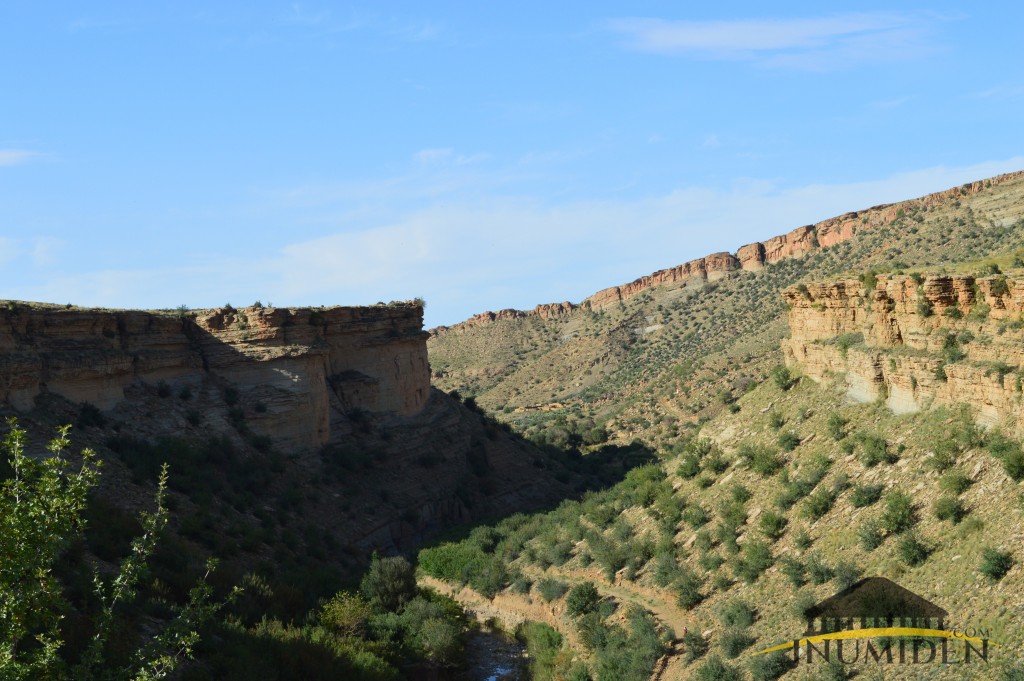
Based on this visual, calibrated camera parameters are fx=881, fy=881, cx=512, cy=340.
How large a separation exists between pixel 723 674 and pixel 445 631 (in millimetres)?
10071

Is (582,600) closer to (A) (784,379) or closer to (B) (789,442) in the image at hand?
(B) (789,442)

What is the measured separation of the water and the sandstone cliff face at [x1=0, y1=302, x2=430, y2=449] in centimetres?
1401

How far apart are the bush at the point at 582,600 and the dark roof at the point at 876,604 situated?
8.32 metres

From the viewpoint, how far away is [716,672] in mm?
18156

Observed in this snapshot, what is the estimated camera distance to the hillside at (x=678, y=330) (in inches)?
2297

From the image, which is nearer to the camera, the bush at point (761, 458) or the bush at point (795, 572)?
the bush at point (795, 572)

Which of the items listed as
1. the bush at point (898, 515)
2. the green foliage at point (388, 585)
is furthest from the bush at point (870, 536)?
the green foliage at point (388, 585)

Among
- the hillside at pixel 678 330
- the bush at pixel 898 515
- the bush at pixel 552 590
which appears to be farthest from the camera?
the hillside at pixel 678 330

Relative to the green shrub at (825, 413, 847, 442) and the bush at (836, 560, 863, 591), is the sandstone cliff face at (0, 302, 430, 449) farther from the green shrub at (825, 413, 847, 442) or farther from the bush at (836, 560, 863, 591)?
the bush at (836, 560, 863, 591)

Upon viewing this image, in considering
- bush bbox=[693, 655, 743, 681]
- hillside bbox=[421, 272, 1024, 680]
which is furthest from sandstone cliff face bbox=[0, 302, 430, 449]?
bush bbox=[693, 655, 743, 681]

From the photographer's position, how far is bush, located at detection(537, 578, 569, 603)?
27.2m

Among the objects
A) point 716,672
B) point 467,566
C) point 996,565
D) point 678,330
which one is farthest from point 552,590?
point 678,330

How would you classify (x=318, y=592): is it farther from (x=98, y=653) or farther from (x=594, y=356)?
(x=594, y=356)

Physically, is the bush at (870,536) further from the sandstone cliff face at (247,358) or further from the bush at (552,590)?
the sandstone cliff face at (247,358)
